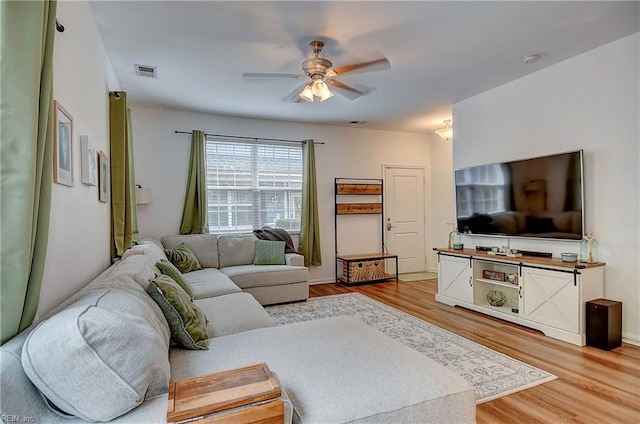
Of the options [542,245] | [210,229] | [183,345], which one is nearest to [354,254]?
[210,229]

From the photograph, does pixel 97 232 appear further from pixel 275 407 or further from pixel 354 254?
pixel 354 254

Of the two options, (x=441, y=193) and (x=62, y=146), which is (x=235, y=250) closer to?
(x=62, y=146)

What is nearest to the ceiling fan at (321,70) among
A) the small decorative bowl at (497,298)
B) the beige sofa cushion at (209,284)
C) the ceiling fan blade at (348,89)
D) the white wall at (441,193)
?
the ceiling fan blade at (348,89)

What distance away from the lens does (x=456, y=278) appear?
435cm

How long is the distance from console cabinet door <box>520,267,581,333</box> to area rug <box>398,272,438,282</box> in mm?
2582

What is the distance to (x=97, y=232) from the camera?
8.32ft

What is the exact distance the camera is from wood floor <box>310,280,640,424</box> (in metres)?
2.08

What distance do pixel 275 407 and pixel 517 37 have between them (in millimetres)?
3349

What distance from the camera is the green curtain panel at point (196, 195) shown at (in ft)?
16.4

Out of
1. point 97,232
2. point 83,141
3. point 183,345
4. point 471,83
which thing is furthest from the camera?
point 471,83

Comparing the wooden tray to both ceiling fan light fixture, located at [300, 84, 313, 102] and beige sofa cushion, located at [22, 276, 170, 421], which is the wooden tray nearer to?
beige sofa cushion, located at [22, 276, 170, 421]

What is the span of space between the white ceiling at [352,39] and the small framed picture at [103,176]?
1.00m

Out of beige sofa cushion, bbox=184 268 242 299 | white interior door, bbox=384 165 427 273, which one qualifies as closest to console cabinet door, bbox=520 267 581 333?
beige sofa cushion, bbox=184 268 242 299

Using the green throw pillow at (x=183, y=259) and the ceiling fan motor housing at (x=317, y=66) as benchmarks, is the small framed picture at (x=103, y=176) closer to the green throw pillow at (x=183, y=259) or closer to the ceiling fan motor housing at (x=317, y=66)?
the green throw pillow at (x=183, y=259)
